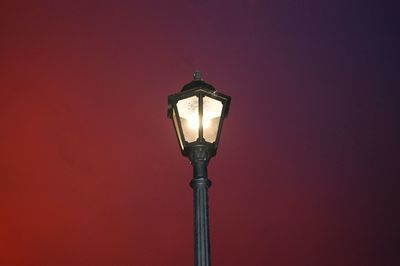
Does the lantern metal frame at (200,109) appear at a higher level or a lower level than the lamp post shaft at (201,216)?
higher

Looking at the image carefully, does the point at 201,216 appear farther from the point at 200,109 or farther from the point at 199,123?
the point at 200,109

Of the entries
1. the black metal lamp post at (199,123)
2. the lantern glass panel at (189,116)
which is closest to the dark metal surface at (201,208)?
the black metal lamp post at (199,123)

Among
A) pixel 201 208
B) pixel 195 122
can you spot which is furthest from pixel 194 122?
pixel 201 208

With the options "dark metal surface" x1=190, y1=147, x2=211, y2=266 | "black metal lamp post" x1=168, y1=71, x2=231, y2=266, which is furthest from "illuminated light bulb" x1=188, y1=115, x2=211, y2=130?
"dark metal surface" x1=190, y1=147, x2=211, y2=266

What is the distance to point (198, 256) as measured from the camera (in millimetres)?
3555

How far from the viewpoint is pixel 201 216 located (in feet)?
12.3

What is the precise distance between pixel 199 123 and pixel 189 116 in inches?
6.4

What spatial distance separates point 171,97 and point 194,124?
0.38 meters

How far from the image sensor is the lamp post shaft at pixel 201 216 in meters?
3.56

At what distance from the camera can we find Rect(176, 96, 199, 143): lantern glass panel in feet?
13.2

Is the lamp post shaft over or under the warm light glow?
under

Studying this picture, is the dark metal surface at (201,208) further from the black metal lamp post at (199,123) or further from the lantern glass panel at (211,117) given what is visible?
the lantern glass panel at (211,117)

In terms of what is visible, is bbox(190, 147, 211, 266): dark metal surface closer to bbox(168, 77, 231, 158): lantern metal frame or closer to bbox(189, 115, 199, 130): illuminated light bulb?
bbox(168, 77, 231, 158): lantern metal frame

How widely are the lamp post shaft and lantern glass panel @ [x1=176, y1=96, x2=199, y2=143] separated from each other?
264mm
